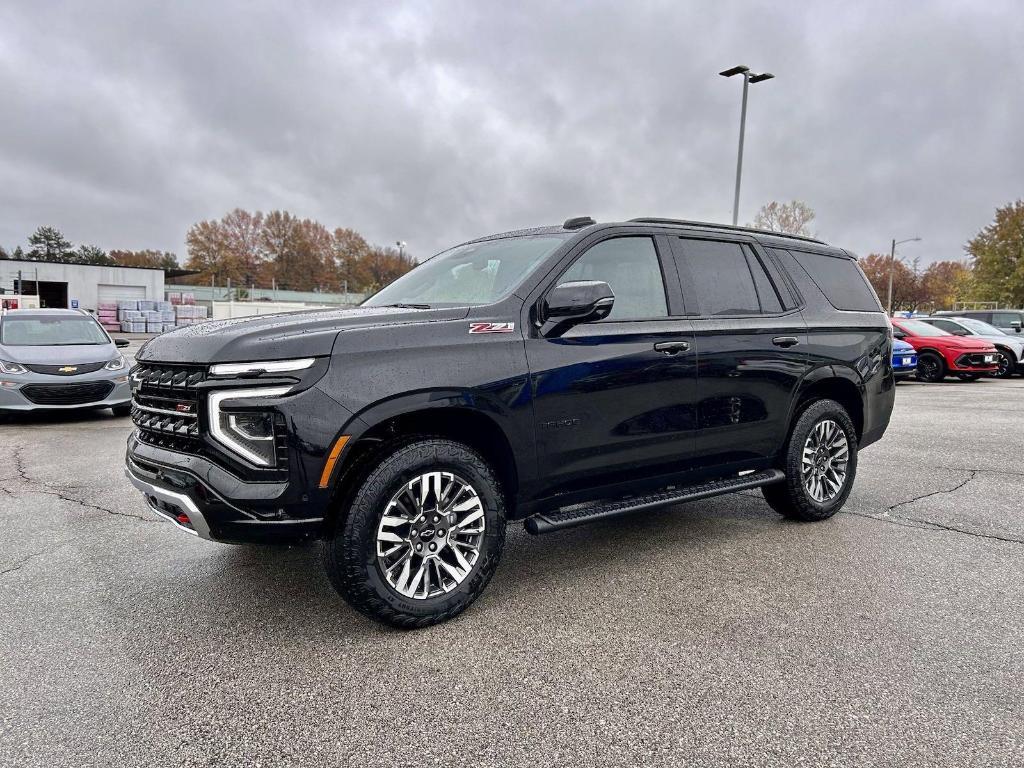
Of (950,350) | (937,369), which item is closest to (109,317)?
(937,369)

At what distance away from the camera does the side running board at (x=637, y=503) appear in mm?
3527

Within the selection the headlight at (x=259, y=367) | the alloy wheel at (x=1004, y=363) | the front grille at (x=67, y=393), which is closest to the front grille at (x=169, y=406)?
the headlight at (x=259, y=367)

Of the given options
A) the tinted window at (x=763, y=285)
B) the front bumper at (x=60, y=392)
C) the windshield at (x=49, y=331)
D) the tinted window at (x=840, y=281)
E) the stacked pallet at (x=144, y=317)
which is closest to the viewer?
the tinted window at (x=763, y=285)

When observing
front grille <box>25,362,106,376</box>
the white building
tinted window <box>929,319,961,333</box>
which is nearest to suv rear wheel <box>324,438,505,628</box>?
front grille <box>25,362,106,376</box>

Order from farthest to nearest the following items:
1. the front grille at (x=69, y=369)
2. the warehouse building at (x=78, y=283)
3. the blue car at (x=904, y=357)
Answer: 1. the warehouse building at (x=78, y=283)
2. the blue car at (x=904, y=357)
3. the front grille at (x=69, y=369)

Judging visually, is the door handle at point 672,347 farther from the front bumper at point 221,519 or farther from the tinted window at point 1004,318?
the tinted window at point 1004,318

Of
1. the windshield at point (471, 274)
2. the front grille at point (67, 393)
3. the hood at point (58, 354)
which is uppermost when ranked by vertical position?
the windshield at point (471, 274)

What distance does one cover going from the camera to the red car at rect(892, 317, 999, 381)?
54.3ft

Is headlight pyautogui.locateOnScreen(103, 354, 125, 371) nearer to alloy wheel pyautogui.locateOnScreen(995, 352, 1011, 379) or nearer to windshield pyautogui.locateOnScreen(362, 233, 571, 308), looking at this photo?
windshield pyautogui.locateOnScreen(362, 233, 571, 308)

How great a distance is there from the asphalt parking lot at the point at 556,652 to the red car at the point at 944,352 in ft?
44.4

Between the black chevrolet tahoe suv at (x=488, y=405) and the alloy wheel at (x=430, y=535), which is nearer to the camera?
the black chevrolet tahoe suv at (x=488, y=405)

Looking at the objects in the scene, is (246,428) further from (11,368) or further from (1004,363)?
(1004,363)

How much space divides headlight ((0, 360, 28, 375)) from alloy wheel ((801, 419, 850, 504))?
9484mm

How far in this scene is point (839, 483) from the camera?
499 cm
